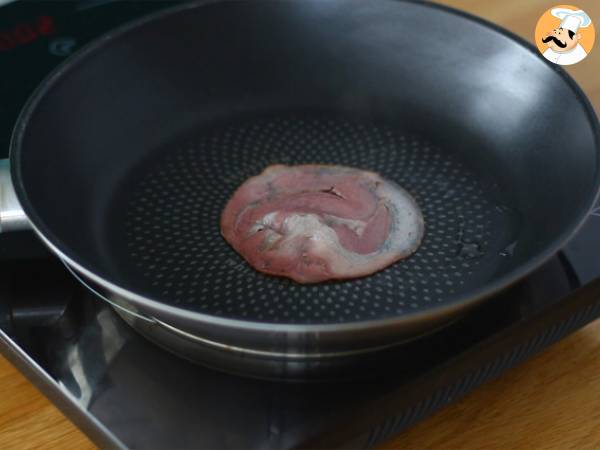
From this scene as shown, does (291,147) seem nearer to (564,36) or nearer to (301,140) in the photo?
(301,140)

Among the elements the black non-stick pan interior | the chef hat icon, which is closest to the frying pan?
the black non-stick pan interior

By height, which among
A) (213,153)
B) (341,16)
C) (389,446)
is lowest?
(389,446)

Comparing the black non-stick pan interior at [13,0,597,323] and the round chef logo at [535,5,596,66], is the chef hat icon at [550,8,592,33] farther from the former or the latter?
the black non-stick pan interior at [13,0,597,323]

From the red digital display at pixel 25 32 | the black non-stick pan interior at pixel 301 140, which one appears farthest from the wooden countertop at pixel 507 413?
the red digital display at pixel 25 32

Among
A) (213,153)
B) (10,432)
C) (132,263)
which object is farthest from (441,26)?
(10,432)

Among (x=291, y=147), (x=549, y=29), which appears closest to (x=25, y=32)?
(x=291, y=147)

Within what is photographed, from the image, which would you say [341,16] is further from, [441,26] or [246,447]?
[246,447]

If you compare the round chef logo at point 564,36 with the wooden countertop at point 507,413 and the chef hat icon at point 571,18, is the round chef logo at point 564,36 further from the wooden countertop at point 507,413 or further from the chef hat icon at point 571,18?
the wooden countertop at point 507,413
